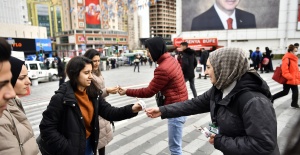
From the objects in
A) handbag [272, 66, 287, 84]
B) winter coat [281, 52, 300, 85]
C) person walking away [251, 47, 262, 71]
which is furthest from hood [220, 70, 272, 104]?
person walking away [251, 47, 262, 71]

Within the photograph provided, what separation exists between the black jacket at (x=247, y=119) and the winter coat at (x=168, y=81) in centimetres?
105

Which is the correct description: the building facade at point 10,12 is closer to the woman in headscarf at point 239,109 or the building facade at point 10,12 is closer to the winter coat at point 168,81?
the winter coat at point 168,81

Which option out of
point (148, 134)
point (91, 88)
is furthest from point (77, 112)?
point (148, 134)

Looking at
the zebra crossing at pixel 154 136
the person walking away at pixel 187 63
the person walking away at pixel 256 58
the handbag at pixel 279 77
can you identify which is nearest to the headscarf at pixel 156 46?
the zebra crossing at pixel 154 136

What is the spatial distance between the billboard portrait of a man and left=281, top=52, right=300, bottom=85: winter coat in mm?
38480

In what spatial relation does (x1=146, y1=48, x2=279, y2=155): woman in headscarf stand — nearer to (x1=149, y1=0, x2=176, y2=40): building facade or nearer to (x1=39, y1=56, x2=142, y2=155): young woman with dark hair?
(x1=39, y1=56, x2=142, y2=155): young woman with dark hair

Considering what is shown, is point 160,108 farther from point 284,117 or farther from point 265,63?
point 265,63

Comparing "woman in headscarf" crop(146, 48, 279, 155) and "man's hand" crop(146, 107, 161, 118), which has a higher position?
"woman in headscarf" crop(146, 48, 279, 155)

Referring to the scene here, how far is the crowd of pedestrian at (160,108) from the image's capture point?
1.45 m

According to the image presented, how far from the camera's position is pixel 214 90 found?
1.90m

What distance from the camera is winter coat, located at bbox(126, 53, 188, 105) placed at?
280 cm

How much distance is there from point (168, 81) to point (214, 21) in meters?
42.5

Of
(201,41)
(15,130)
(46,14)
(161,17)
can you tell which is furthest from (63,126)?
(161,17)

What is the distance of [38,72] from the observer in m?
15.9
